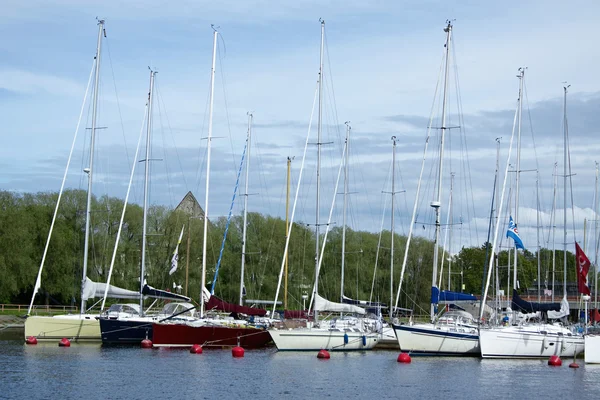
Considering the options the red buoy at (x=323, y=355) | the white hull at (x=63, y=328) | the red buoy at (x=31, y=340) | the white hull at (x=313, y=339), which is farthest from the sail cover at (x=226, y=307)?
the red buoy at (x=31, y=340)

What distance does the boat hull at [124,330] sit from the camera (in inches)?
2222

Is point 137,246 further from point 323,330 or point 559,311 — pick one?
point 559,311

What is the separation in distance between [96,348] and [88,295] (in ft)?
17.5

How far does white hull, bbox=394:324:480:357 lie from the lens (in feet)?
167

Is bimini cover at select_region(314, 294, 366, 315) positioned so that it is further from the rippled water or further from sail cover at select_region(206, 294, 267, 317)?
the rippled water

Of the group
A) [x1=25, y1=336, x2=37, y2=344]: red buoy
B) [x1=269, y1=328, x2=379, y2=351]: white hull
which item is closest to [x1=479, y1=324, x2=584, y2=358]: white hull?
[x1=269, y1=328, x2=379, y2=351]: white hull

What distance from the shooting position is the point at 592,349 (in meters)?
49.3

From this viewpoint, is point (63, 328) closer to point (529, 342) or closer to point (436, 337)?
point (436, 337)

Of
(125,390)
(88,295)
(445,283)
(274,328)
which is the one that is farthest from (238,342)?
(445,283)

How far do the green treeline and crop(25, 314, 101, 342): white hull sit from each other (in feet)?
55.9

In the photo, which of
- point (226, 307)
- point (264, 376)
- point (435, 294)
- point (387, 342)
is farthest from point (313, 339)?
point (264, 376)

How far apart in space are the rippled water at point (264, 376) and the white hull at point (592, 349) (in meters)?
0.52

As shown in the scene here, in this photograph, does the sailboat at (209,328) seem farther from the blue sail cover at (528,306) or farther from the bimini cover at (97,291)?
the blue sail cover at (528,306)

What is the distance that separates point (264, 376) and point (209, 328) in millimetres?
12313
